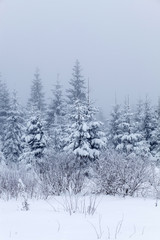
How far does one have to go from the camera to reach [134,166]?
10781mm

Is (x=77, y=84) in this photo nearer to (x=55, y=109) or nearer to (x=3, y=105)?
(x=55, y=109)

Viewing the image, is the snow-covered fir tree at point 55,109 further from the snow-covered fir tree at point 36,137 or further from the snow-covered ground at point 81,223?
the snow-covered ground at point 81,223

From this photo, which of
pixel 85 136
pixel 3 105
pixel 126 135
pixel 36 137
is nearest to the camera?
pixel 85 136

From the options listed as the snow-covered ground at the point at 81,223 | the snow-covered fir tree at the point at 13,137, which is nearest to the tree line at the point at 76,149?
the snow-covered fir tree at the point at 13,137

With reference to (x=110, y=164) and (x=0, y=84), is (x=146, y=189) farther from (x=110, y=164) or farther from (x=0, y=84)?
(x=0, y=84)

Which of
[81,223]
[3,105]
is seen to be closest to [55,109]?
[3,105]

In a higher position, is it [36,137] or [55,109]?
[55,109]

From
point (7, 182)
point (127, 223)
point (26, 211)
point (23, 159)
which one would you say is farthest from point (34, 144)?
point (127, 223)

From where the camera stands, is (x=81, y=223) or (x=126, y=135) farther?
(x=126, y=135)

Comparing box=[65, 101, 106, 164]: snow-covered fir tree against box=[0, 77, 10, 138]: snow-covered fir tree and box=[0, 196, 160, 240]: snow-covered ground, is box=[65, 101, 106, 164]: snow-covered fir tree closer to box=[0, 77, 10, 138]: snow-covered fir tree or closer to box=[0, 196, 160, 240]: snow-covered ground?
box=[0, 196, 160, 240]: snow-covered ground

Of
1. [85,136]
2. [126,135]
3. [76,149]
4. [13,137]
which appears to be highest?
[126,135]

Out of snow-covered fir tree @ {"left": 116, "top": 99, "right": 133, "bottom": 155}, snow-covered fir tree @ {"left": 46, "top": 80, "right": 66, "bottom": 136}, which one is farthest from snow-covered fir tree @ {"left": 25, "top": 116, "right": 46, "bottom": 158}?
snow-covered fir tree @ {"left": 46, "top": 80, "right": 66, "bottom": 136}

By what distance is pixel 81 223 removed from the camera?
6336mm

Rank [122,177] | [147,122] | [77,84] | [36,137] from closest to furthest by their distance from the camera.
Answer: [122,177] → [36,137] → [147,122] → [77,84]
